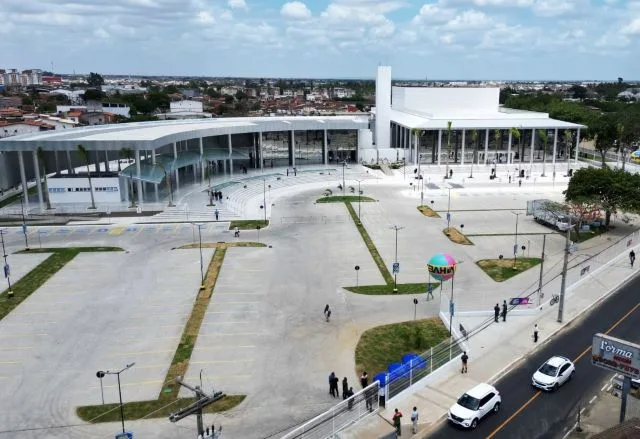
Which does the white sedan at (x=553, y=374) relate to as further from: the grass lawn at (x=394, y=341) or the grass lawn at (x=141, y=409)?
the grass lawn at (x=141, y=409)

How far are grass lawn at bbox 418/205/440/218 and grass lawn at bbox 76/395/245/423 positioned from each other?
4104 cm

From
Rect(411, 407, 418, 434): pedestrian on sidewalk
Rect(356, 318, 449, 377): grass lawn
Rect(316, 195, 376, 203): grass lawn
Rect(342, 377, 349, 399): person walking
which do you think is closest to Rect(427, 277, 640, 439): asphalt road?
Rect(411, 407, 418, 434): pedestrian on sidewalk

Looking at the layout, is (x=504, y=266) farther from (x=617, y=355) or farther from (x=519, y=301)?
(x=617, y=355)

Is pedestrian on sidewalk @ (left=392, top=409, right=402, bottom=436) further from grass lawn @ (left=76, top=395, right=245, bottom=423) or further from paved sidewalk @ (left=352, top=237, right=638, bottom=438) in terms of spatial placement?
grass lawn @ (left=76, top=395, right=245, bottom=423)

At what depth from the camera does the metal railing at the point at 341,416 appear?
23100 mm

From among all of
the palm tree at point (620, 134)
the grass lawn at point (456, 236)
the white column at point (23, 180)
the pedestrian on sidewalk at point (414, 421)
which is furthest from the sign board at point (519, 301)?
the palm tree at point (620, 134)

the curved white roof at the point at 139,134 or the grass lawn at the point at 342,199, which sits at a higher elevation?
the curved white roof at the point at 139,134

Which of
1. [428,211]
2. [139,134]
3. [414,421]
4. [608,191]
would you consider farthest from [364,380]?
[139,134]

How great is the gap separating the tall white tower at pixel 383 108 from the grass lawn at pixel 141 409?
8554 cm

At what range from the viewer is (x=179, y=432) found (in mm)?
24047

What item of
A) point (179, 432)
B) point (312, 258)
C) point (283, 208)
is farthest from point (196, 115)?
point (179, 432)

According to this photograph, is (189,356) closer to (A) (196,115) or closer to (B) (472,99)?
(B) (472,99)

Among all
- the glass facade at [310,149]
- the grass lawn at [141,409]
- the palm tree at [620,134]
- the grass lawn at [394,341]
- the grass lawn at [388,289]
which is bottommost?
the grass lawn at [141,409]

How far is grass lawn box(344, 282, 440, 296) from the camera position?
130 ft
